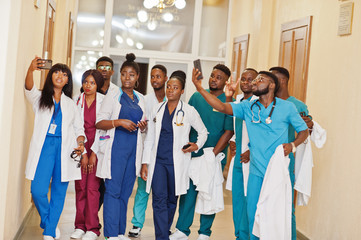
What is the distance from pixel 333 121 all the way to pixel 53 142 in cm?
278

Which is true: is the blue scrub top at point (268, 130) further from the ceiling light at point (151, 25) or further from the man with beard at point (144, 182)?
the ceiling light at point (151, 25)

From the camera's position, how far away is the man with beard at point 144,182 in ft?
16.5

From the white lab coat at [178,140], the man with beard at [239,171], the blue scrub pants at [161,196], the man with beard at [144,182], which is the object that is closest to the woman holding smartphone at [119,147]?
the white lab coat at [178,140]

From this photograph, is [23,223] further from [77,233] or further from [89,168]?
[89,168]

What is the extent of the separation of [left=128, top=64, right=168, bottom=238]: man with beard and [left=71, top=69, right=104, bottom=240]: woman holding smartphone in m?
0.44

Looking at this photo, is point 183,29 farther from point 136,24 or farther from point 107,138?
point 107,138

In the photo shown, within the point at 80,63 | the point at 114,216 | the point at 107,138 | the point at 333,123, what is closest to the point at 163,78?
the point at 107,138

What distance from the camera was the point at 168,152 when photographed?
4645 millimetres

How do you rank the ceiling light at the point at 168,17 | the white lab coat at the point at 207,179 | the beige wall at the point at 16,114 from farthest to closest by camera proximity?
the ceiling light at the point at 168,17 < the white lab coat at the point at 207,179 < the beige wall at the point at 16,114

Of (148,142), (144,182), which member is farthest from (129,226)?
(148,142)

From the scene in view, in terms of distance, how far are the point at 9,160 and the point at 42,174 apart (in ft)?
1.44

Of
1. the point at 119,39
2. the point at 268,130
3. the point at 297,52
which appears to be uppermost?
the point at 119,39

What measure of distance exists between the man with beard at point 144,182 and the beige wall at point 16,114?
113cm

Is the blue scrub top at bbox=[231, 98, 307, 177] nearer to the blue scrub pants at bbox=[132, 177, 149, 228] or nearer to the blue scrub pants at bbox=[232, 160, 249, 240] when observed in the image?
the blue scrub pants at bbox=[232, 160, 249, 240]
